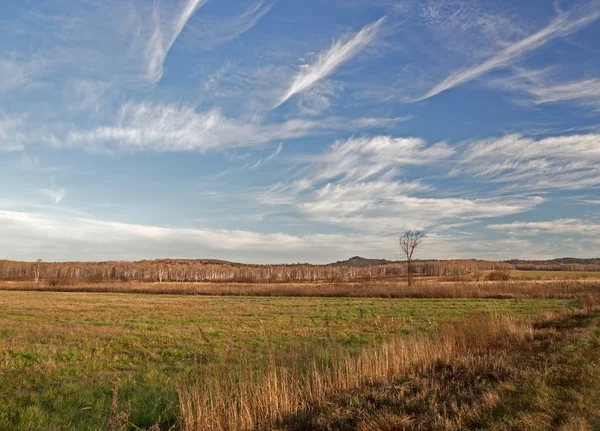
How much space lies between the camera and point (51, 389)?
9656 millimetres

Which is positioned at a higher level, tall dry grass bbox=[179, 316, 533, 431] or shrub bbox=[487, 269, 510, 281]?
shrub bbox=[487, 269, 510, 281]

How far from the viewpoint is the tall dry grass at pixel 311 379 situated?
705cm

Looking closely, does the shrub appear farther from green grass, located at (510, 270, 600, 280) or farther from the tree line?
the tree line

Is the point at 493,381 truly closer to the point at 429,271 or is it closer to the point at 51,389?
the point at 51,389

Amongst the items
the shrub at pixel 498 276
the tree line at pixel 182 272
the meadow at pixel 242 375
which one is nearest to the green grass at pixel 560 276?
the shrub at pixel 498 276

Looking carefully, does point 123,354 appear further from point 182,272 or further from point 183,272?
Answer: point 183,272

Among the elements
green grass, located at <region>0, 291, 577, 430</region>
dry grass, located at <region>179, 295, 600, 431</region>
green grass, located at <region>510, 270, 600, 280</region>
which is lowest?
green grass, located at <region>0, 291, 577, 430</region>

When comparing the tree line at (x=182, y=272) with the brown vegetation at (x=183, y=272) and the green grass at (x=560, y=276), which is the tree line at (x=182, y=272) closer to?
the brown vegetation at (x=183, y=272)

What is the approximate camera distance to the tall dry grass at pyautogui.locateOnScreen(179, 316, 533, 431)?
A: 23.1 feet

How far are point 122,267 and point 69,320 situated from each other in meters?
168

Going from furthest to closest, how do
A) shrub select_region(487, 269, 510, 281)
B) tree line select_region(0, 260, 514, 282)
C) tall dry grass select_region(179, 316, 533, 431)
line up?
tree line select_region(0, 260, 514, 282)
shrub select_region(487, 269, 510, 281)
tall dry grass select_region(179, 316, 533, 431)

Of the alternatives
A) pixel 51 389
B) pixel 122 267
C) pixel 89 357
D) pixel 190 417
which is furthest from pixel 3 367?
pixel 122 267

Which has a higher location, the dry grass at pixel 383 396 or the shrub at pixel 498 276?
the shrub at pixel 498 276

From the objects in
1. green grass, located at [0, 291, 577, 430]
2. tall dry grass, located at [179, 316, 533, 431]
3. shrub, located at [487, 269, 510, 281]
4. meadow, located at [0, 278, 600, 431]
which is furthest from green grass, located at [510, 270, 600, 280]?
tall dry grass, located at [179, 316, 533, 431]
